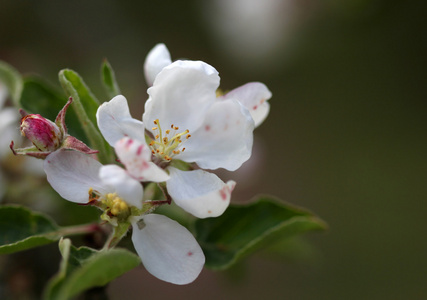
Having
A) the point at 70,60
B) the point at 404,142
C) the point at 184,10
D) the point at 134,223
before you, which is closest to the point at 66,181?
the point at 134,223

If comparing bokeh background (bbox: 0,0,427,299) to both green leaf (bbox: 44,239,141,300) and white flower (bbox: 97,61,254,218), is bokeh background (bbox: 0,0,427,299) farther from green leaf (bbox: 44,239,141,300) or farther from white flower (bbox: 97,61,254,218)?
green leaf (bbox: 44,239,141,300)

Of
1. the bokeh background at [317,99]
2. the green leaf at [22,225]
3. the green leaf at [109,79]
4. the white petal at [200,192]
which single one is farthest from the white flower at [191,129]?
the bokeh background at [317,99]

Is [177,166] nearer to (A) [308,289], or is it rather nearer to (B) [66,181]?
(B) [66,181]

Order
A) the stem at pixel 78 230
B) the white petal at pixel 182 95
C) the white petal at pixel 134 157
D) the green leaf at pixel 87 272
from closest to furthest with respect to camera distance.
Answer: the green leaf at pixel 87 272, the white petal at pixel 134 157, the white petal at pixel 182 95, the stem at pixel 78 230

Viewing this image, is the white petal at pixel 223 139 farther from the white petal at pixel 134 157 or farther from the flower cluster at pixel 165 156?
the white petal at pixel 134 157

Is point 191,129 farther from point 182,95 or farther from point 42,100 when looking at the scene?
point 42,100
